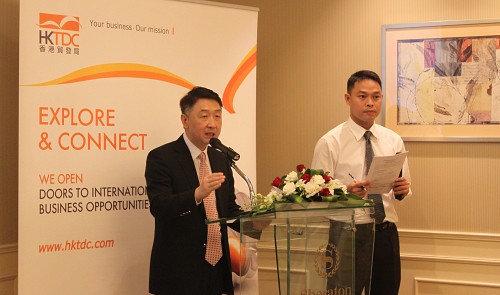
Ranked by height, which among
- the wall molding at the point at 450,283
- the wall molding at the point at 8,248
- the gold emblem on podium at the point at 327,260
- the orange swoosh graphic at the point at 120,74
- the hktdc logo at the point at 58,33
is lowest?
the wall molding at the point at 450,283

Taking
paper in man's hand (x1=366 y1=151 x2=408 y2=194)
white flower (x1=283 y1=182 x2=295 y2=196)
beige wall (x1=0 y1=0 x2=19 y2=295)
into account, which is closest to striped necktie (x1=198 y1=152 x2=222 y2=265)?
white flower (x1=283 y1=182 x2=295 y2=196)

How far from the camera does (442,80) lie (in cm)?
395

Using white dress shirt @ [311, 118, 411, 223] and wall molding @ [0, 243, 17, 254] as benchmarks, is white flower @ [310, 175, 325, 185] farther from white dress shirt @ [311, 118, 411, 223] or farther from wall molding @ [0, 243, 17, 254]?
wall molding @ [0, 243, 17, 254]

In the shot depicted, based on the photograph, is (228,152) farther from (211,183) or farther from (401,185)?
(401,185)

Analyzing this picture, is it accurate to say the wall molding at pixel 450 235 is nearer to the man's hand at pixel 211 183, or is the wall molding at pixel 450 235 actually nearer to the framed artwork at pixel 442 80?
the framed artwork at pixel 442 80

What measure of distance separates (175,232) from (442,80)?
223cm

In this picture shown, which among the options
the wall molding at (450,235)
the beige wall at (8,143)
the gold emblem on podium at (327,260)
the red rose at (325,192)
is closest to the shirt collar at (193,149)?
the red rose at (325,192)

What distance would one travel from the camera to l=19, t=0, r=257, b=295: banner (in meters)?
3.12

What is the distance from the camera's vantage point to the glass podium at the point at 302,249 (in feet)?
6.86

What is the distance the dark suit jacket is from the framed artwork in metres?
1.81

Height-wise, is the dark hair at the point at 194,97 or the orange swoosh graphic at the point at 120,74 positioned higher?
the orange swoosh graphic at the point at 120,74

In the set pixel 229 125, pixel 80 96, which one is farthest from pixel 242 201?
pixel 80 96

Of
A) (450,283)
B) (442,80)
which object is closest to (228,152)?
(442,80)

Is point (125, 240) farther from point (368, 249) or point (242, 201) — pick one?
point (368, 249)
